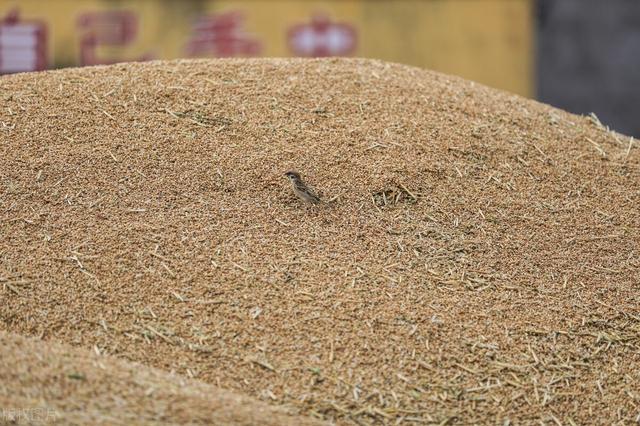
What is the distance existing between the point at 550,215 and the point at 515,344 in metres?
0.93

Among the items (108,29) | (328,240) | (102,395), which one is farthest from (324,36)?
(102,395)

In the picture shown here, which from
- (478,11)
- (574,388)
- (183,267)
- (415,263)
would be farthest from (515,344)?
(478,11)

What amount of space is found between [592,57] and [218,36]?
3846 millimetres

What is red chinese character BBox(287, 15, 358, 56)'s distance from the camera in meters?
10.4

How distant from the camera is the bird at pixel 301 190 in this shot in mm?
4176

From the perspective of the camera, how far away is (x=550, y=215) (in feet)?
14.4

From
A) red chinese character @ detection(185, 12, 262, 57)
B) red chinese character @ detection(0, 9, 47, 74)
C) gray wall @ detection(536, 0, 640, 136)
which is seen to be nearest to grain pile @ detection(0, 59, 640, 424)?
red chinese character @ detection(185, 12, 262, 57)

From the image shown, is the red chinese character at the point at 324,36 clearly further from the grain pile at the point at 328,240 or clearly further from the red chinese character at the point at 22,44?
the grain pile at the point at 328,240

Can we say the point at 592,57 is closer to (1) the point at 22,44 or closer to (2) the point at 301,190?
(1) the point at 22,44

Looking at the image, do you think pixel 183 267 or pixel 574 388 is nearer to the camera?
pixel 574 388

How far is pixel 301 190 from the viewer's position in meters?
4.18

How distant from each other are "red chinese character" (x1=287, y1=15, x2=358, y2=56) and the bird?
6.33 m

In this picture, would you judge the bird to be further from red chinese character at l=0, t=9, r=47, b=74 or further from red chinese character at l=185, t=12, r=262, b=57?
red chinese character at l=0, t=9, r=47, b=74

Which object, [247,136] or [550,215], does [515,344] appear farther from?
[247,136]
